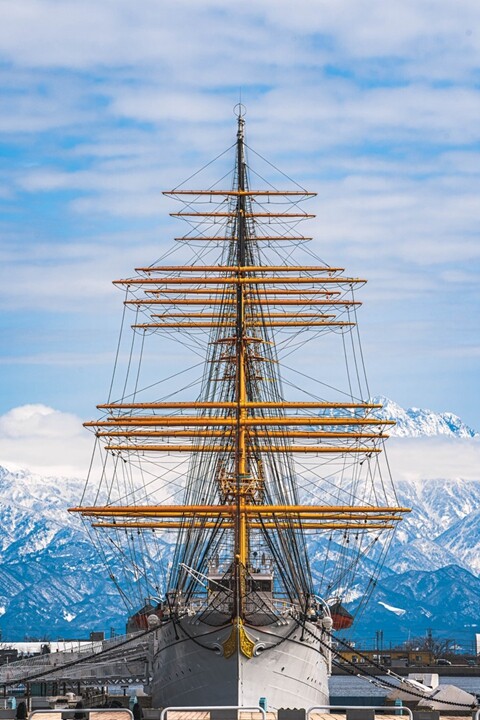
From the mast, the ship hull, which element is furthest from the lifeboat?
the ship hull

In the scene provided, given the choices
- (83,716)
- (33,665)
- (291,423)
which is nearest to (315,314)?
(291,423)

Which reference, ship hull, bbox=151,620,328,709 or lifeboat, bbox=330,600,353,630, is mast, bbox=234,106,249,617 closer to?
ship hull, bbox=151,620,328,709

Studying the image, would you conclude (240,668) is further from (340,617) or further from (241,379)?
(340,617)

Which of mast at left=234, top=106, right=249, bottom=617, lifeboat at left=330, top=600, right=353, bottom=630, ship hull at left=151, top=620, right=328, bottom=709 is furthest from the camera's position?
lifeboat at left=330, top=600, right=353, bottom=630

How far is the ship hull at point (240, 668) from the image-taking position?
2537 inches

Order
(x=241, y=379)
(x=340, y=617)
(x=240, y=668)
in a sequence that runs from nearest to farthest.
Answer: (x=240, y=668) < (x=241, y=379) < (x=340, y=617)

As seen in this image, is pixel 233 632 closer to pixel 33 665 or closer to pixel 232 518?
pixel 232 518

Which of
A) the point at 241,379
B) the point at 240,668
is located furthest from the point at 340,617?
the point at 240,668

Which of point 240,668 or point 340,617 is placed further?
point 340,617

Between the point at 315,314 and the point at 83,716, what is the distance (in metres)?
46.8

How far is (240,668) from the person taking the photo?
211 feet

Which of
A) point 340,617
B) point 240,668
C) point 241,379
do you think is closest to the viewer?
point 240,668

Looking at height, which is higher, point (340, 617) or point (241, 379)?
point (241, 379)

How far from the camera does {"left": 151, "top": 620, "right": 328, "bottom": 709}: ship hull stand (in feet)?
211
